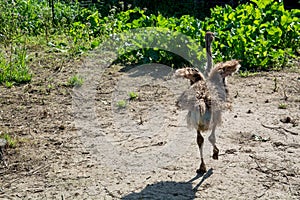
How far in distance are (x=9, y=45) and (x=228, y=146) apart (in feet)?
20.3

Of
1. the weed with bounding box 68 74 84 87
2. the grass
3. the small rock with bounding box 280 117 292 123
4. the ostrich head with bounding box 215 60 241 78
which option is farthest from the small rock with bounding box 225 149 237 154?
the grass

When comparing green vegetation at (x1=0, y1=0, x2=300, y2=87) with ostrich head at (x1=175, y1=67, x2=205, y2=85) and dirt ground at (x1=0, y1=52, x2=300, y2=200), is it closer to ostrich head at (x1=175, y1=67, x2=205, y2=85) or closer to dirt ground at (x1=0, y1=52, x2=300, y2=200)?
dirt ground at (x1=0, y1=52, x2=300, y2=200)

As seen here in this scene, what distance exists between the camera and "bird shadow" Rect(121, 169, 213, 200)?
19.5 feet

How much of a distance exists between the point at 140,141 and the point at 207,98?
5.18 ft

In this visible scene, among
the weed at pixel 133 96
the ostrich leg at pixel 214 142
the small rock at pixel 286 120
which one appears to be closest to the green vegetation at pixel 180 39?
the weed at pixel 133 96

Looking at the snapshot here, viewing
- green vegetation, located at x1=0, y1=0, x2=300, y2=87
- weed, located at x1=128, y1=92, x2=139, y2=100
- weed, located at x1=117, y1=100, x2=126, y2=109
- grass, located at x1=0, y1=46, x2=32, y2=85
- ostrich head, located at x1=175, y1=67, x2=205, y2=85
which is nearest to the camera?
ostrich head, located at x1=175, y1=67, x2=205, y2=85

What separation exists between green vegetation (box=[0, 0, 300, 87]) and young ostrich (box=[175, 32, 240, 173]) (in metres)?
3.24

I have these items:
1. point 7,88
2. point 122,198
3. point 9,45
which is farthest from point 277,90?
point 9,45

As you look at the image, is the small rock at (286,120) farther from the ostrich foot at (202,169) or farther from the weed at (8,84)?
the weed at (8,84)

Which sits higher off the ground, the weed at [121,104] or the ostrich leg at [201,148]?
the weed at [121,104]

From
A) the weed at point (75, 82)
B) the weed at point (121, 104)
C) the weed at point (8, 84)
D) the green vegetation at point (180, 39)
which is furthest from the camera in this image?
the green vegetation at point (180, 39)

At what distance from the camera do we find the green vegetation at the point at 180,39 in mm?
9953

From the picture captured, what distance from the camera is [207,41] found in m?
7.08

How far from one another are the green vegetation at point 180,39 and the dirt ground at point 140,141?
43cm
